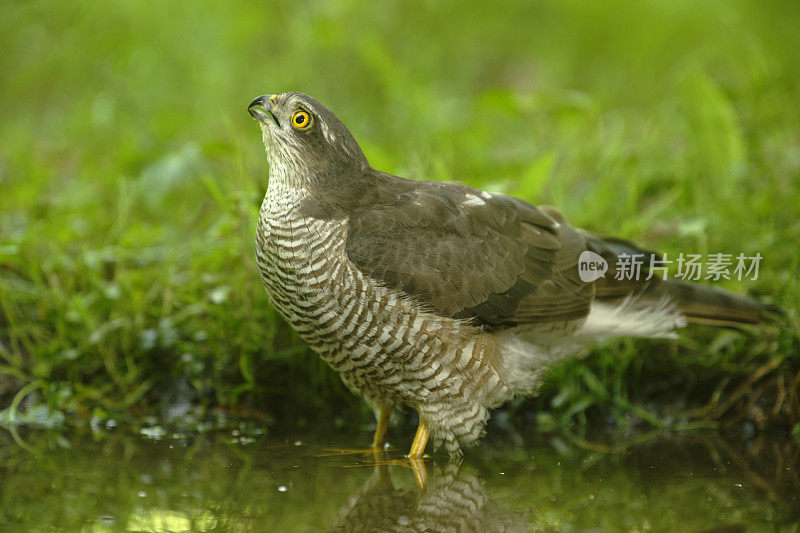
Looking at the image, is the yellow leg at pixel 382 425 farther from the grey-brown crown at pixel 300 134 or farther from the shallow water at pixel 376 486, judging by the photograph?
the grey-brown crown at pixel 300 134

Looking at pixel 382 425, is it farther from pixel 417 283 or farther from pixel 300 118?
pixel 300 118

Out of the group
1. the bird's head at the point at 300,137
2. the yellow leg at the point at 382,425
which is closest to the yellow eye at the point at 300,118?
the bird's head at the point at 300,137

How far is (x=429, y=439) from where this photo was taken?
3.77 metres

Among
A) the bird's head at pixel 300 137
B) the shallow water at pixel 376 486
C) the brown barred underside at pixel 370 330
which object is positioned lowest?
the shallow water at pixel 376 486

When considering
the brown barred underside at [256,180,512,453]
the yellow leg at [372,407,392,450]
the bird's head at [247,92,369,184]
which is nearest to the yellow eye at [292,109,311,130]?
the bird's head at [247,92,369,184]

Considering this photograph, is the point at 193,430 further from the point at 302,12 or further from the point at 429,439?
the point at 302,12

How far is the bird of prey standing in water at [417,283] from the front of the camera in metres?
3.22

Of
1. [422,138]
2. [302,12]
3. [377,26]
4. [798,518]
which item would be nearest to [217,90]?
[302,12]

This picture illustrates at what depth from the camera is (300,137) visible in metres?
3.30

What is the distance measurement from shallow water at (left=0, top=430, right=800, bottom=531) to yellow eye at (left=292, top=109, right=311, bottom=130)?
1354mm

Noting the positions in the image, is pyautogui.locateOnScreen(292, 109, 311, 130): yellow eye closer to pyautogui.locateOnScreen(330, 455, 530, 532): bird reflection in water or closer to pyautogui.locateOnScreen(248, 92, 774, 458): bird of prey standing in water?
pyautogui.locateOnScreen(248, 92, 774, 458): bird of prey standing in water

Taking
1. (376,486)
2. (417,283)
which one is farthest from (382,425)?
(417,283)

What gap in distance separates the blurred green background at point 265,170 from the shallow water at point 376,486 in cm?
41

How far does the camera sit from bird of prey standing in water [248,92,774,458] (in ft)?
10.6
